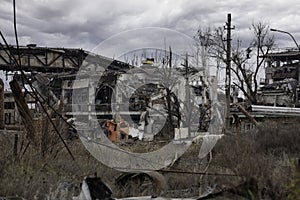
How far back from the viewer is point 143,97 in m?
22.0

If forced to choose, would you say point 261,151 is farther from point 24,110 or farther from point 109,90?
point 109,90

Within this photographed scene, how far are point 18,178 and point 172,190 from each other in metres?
2.30

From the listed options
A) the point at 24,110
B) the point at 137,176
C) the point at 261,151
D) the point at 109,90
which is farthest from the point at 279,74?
the point at 137,176

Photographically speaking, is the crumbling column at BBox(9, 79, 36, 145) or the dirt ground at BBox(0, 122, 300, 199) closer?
the dirt ground at BBox(0, 122, 300, 199)

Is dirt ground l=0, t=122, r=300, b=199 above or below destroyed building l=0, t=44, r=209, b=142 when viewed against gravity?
below

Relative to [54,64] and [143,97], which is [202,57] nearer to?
[143,97]

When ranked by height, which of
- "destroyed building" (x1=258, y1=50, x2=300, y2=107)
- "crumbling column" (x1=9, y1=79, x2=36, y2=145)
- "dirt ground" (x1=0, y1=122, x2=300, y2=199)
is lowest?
"dirt ground" (x1=0, y1=122, x2=300, y2=199)

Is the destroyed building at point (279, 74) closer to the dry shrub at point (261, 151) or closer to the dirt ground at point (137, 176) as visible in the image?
the dry shrub at point (261, 151)

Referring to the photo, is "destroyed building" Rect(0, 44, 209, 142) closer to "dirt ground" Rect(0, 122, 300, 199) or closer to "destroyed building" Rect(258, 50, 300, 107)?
"dirt ground" Rect(0, 122, 300, 199)

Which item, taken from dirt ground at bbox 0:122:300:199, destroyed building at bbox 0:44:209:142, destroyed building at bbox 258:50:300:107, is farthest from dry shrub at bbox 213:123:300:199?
destroyed building at bbox 258:50:300:107

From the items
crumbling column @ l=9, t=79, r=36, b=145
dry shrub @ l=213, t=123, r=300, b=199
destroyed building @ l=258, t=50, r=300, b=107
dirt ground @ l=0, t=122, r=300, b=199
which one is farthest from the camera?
destroyed building @ l=258, t=50, r=300, b=107

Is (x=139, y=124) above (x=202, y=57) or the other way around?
the other way around

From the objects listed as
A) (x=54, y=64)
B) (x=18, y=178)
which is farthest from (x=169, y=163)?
(x=54, y=64)

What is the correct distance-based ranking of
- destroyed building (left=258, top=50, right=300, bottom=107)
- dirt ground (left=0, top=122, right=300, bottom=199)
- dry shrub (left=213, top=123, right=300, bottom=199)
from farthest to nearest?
1. destroyed building (left=258, top=50, right=300, bottom=107)
2. dry shrub (left=213, top=123, right=300, bottom=199)
3. dirt ground (left=0, top=122, right=300, bottom=199)
